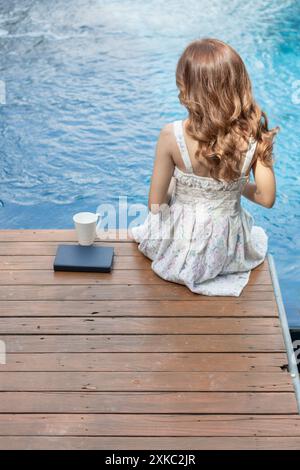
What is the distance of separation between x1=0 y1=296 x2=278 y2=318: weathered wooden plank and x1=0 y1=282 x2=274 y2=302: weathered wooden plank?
2 cm

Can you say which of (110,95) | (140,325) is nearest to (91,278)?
(140,325)

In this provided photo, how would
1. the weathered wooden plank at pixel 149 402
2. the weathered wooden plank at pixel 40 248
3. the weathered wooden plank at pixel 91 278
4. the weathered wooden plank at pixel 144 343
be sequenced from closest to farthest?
the weathered wooden plank at pixel 149 402, the weathered wooden plank at pixel 144 343, the weathered wooden plank at pixel 91 278, the weathered wooden plank at pixel 40 248

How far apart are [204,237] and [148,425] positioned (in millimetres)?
770

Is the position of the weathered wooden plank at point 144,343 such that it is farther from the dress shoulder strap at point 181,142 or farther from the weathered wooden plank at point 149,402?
the dress shoulder strap at point 181,142

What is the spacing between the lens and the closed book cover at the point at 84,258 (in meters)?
2.57

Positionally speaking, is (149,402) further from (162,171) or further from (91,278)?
(162,171)

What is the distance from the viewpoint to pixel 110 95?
199 inches

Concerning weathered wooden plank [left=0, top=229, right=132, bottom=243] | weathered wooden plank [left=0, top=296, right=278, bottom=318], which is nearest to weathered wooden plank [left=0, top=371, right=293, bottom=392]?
weathered wooden plank [left=0, top=296, right=278, bottom=318]

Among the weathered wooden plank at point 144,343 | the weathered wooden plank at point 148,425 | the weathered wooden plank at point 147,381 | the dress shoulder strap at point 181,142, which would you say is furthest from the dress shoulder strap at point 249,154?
the weathered wooden plank at point 148,425

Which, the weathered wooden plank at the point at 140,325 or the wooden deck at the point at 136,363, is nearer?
the wooden deck at the point at 136,363

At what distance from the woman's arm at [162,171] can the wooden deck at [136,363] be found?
292 mm

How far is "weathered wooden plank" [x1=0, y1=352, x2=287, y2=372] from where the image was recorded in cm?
216

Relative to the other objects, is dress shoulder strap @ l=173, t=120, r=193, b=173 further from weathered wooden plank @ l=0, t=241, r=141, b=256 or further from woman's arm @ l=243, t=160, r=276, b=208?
weathered wooden plank @ l=0, t=241, r=141, b=256
